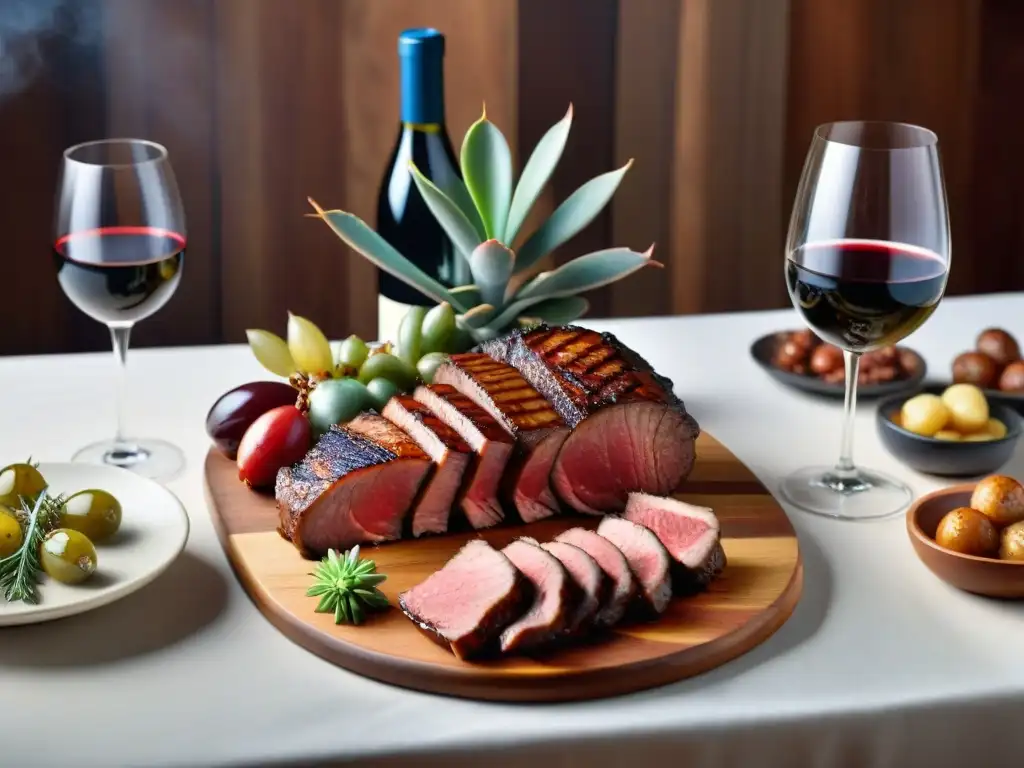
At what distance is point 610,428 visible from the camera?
1602 millimetres

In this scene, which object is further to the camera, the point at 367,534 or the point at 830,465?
the point at 830,465

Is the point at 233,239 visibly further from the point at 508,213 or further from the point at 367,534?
the point at 367,534

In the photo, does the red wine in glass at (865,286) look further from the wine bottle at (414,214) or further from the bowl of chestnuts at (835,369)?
the wine bottle at (414,214)

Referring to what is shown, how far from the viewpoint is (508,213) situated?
1869 millimetres

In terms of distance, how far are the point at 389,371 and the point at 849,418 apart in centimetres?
57

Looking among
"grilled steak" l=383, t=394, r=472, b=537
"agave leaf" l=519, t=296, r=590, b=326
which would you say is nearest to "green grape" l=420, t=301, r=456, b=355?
"agave leaf" l=519, t=296, r=590, b=326

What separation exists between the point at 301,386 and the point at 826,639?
29.0 inches

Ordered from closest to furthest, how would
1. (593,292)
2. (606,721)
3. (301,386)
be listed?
(606,721) < (301,386) < (593,292)

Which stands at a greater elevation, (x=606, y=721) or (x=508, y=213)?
(x=508, y=213)

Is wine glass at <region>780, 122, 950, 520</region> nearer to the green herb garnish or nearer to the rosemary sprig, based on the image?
the green herb garnish

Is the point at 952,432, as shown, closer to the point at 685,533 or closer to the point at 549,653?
the point at 685,533

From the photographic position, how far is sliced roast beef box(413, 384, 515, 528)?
1.54 meters

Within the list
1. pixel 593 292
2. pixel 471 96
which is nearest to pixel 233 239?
pixel 471 96

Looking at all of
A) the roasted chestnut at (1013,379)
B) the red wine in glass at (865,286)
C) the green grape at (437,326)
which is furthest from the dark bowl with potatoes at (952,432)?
the green grape at (437,326)
